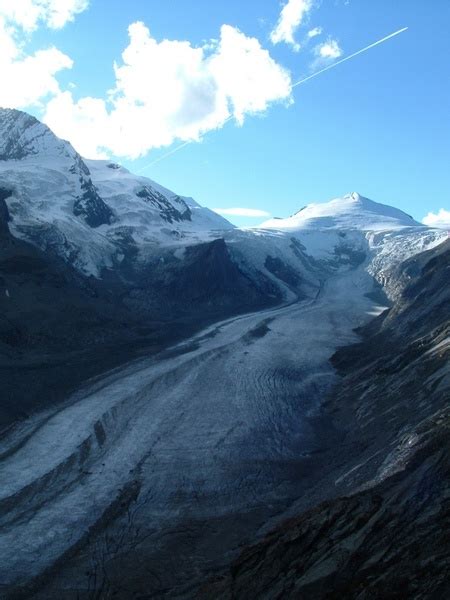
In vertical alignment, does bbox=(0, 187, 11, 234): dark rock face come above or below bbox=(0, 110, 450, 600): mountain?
above

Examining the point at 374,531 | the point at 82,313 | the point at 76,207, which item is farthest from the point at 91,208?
the point at 374,531

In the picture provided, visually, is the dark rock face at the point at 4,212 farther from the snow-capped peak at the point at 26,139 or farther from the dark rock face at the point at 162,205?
the dark rock face at the point at 162,205

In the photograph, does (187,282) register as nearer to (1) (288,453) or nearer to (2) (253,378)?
(2) (253,378)

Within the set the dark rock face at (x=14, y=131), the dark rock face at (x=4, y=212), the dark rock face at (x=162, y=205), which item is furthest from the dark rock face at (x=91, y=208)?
the dark rock face at (x=4, y=212)

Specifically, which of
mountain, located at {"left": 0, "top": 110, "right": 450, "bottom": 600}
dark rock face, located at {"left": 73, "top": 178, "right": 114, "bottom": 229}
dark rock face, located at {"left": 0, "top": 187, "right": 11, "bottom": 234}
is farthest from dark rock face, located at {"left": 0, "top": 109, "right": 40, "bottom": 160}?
dark rock face, located at {"left": 0, "top": 187, "right": 11, "bottom": 234}

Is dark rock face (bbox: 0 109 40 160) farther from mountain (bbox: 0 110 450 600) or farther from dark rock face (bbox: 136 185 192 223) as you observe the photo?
dark rock face (bbox: 136 185 192 223)

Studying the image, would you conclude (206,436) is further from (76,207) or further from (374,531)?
(76,207)

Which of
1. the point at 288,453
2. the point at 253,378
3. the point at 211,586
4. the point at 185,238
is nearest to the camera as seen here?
the point at 211,586

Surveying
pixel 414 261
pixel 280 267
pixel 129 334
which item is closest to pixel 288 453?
pixel 129 334

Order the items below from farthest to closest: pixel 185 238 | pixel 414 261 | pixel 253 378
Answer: pixel 185 238 < pixel 414 261 < pixel 253 378
